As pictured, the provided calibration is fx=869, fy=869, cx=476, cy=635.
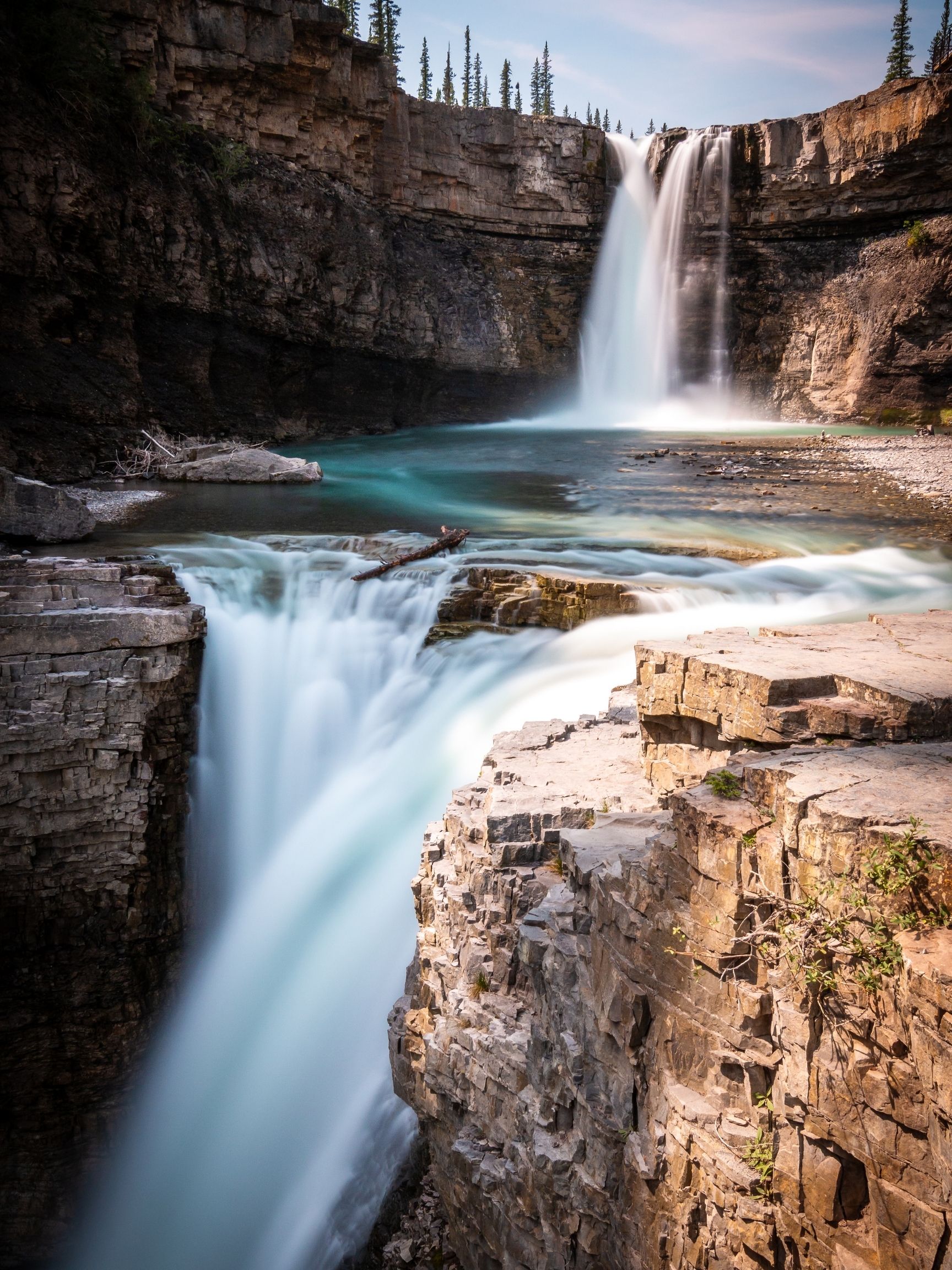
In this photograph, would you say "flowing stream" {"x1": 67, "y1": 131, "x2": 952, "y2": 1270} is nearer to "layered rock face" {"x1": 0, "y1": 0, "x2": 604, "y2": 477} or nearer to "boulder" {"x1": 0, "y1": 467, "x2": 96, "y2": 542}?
"boulder" {"x1": 0, "y1": 467, "x2": 96, "y2": 542}

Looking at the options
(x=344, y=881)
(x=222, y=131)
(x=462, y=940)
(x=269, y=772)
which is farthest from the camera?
(x=222, y=131)

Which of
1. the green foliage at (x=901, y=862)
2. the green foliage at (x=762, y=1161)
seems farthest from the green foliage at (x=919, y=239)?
the green foliage at (x=762, y=1161)

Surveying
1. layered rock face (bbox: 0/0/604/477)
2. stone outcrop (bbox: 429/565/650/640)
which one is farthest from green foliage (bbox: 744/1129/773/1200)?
layered rock face (bbox: 0/0/604/477)

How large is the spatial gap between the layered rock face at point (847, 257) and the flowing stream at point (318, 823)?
15738 millimetres

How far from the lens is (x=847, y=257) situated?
2536 cm

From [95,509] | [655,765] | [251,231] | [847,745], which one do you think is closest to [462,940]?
[655,765]

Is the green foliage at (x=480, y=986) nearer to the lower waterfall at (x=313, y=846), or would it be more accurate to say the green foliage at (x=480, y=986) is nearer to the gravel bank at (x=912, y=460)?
the lower waterfall at (x=313, y=846)

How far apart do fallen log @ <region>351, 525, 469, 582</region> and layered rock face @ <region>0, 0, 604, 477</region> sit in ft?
29.0

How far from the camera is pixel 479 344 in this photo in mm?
25922

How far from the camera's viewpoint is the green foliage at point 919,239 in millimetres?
23594

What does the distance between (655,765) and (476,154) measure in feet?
81.7

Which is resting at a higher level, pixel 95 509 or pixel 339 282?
pixel 339 282

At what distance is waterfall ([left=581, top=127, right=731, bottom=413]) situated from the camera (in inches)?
1006

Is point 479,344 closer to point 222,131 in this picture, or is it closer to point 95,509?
point 222,131
